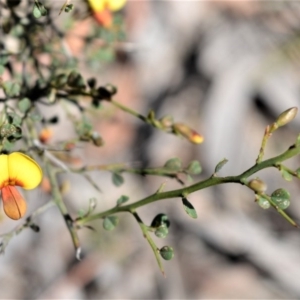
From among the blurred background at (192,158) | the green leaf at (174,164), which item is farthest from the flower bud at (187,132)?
the blurred background at (192,158)

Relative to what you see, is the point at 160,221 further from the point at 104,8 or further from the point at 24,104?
the point at 104,8

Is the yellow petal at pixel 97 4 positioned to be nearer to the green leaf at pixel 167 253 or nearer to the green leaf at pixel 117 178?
the green leaf at pixel 117 178

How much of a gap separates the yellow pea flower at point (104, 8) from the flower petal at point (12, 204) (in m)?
0.31

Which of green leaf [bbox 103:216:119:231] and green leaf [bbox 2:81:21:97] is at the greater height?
green leaf [bbox 2:81:21:97]

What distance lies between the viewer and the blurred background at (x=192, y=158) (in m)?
1.84

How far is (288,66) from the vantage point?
2.10m

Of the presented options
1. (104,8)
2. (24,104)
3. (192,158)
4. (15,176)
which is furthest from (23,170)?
(192,158)

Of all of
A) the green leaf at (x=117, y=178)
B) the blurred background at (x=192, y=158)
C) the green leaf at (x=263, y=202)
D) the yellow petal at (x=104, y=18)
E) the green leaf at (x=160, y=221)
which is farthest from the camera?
the blurred background at (x=192, y=158)

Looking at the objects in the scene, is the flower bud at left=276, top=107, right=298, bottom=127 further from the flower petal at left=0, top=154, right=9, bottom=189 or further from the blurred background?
the blurred background

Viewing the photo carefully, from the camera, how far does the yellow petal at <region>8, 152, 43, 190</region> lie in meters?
0.56

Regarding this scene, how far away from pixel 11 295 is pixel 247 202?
88 centimetres

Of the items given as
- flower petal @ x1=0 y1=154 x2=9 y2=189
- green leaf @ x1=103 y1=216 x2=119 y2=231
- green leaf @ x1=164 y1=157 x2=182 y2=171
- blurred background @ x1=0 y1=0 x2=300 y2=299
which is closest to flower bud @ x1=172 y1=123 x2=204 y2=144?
green leaf @ x1=164 y1=157 x2=182 y2=171

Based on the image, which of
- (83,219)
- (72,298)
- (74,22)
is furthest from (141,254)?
(83,219)

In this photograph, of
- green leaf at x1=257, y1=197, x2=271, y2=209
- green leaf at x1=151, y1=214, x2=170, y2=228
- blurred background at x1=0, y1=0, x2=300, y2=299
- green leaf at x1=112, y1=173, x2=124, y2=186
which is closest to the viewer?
green leaf at x1=257, y1=197, x2=271, y2=209
